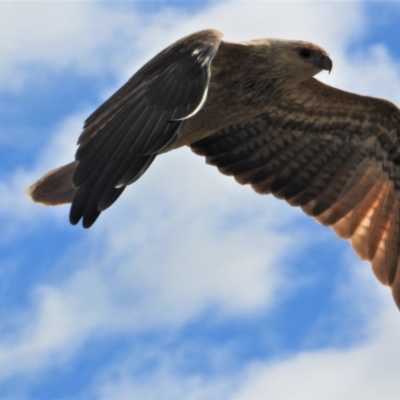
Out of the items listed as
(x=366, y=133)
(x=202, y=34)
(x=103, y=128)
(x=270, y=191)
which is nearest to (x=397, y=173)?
(x=366, y=133)

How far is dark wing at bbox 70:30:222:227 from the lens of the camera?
9.41m

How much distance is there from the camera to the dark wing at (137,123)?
941 centimetres

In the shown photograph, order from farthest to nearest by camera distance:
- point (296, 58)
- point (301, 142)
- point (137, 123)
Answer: point (301, 142)
point (296, 58)
point (137, 123)

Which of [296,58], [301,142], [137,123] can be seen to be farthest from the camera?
[301,142]

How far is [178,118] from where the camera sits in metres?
9.61

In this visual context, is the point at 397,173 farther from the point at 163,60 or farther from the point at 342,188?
the point at 163,60

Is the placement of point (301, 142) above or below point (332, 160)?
above

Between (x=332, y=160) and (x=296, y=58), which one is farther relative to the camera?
(x=332, y=160)

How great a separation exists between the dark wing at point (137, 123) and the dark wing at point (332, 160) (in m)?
2.49

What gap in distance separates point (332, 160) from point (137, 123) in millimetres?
3797

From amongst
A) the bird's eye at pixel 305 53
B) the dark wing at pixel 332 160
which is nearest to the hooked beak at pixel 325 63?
the bird's eye at pixel 305 53

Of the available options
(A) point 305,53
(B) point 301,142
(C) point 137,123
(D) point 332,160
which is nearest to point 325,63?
(A) point 305,53

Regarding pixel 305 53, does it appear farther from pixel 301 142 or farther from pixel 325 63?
pixel 301 142

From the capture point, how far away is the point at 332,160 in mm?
13031
